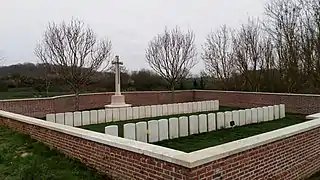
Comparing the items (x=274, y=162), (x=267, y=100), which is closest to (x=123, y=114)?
(x=267, y=100)

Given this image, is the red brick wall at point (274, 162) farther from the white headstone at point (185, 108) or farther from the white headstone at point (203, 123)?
the white headstone at point (185, 108)

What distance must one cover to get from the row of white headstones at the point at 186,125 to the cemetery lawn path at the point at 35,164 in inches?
65.3

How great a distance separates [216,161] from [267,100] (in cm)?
1359

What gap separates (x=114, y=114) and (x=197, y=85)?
14.7 m

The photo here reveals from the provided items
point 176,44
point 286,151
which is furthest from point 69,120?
point 176,44

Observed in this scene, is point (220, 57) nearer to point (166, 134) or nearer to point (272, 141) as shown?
point (166, 134)

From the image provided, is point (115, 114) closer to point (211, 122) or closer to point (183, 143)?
point (211, 122)

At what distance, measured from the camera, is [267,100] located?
16.8 metres

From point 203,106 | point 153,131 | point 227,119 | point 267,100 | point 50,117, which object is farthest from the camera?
point 267,100

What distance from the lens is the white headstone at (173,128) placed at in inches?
345

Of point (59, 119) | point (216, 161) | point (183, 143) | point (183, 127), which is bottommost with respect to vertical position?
point (183, 143)

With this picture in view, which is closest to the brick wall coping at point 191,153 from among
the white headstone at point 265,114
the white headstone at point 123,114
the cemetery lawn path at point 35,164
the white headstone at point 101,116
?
the cemetery lawn path at point 35,164

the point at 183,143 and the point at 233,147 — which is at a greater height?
the point at 233,147

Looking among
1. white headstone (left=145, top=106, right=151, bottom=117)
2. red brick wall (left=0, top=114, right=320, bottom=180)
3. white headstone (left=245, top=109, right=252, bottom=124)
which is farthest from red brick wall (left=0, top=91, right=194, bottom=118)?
white headstone (left=245, top=109, right=252, bottom=124)
